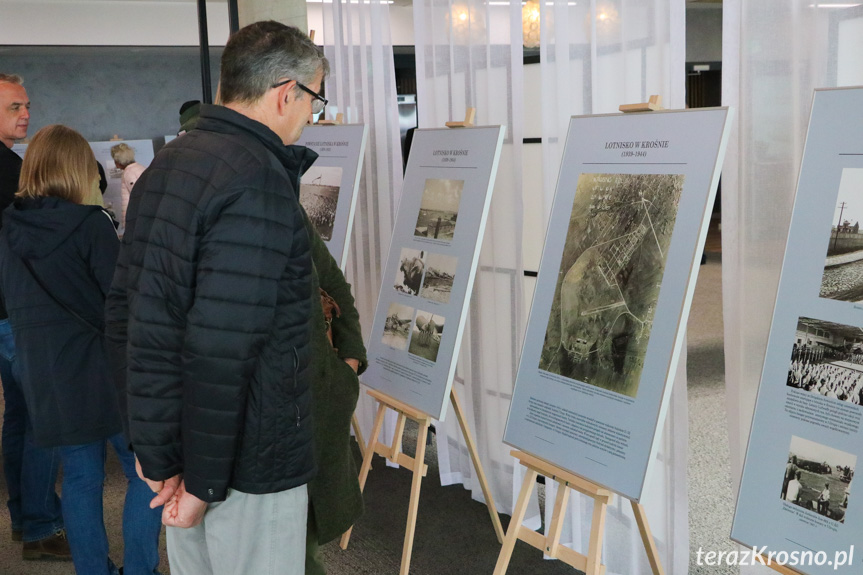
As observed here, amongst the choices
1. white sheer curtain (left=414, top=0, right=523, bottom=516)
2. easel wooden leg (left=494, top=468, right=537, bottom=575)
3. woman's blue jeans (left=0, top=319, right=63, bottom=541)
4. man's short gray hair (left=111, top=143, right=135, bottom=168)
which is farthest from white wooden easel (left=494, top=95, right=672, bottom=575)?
man's short gray hair (left=111, top=143, right=135, bottom=168)

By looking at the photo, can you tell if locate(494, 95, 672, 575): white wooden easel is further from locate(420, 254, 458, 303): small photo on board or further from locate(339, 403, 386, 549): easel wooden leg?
locate(339, 403, 386, 549): easel wooden leg

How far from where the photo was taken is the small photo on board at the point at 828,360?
1.49 metres

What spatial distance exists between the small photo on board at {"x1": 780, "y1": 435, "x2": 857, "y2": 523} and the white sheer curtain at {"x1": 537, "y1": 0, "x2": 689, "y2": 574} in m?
0.75

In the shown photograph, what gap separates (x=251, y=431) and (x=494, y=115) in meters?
1.84

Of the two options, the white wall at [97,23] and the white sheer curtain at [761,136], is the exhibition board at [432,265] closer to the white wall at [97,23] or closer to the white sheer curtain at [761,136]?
the white sheer curtain at [761,136]

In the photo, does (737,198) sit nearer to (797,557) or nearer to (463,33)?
(797,557)

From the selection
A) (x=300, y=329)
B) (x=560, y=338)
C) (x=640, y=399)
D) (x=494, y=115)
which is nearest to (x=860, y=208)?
(x=640, y=399)

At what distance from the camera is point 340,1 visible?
3.83 meters

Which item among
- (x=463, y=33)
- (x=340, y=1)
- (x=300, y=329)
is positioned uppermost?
(x=340, y=1)

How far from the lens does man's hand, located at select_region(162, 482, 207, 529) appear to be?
62.0 inches

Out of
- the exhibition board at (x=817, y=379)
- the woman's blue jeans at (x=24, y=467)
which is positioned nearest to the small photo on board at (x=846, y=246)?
the exhibition board at (x=817, y=379)

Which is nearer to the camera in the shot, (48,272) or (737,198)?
(737,198)

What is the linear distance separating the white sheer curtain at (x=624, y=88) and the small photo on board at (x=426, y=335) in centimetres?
57

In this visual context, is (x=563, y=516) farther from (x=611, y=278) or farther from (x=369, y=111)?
(x=369, y=111)
